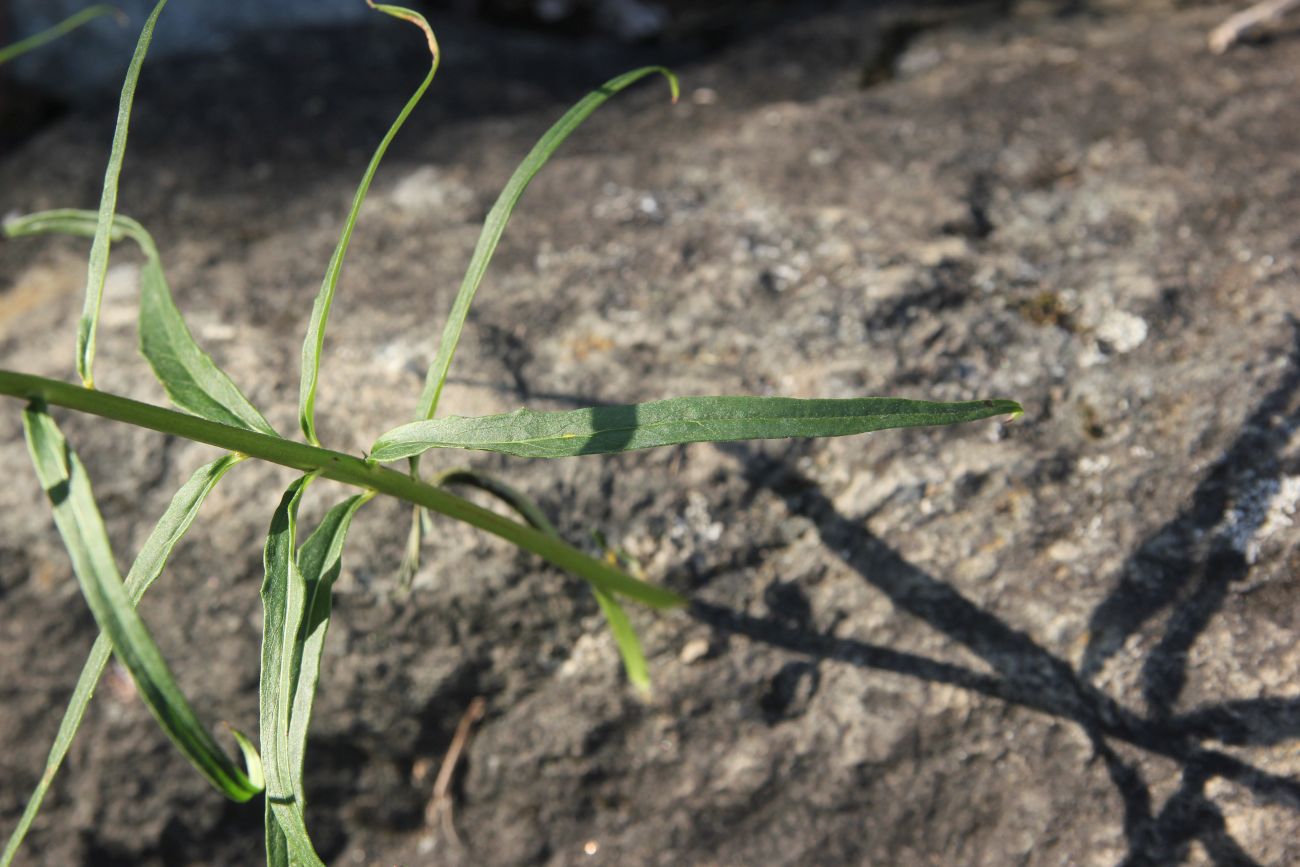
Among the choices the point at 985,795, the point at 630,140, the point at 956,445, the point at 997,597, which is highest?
the point at 630,140

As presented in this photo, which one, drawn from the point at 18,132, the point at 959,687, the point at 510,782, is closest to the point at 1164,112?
the point at 959,687

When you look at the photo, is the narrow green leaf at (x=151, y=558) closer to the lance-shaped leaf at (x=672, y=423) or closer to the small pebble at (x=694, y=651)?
the lance-shaped leaf at (x=672, y=423)

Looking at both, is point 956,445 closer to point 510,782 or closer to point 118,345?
point 510,782

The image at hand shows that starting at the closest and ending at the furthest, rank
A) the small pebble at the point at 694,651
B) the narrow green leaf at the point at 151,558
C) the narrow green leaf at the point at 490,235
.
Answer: the narrow green leaf at the point at 151,558
the narrow green leaf at the point at 490,235
the small pebble at the point at 694,651

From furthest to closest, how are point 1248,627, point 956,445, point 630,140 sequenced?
point 630,140
point 956,445
point 1248,627

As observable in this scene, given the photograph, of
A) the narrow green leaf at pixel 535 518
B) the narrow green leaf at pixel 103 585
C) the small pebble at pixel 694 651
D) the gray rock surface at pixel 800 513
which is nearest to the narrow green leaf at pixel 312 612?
the narrow green leaf at pixel 103 585

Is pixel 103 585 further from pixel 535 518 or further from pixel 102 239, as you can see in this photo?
pixel 535 518

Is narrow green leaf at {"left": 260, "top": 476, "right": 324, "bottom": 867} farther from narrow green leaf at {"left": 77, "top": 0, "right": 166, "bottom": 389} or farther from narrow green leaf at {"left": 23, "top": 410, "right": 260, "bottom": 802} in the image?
narrow green leaf at {"left": 77, "top": 0, "right": 166, "bottom": 389}
